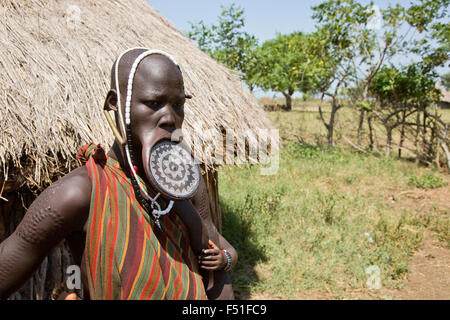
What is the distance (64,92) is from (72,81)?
13cm

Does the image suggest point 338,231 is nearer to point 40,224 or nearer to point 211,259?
point 211,259

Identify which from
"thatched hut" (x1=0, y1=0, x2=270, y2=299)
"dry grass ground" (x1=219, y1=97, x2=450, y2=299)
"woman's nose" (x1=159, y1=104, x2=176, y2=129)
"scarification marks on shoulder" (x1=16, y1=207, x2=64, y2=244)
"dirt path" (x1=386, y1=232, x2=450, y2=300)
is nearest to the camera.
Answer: "scarification marks on shoulder" (x1=16, y1=207, x2=64, y2=244)

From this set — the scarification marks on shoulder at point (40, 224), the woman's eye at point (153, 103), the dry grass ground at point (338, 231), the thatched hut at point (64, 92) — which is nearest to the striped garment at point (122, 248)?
the scarification marks on shoulder at point (40, 224)

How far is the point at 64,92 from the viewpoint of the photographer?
243 cm

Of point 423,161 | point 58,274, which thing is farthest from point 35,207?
point 423,161

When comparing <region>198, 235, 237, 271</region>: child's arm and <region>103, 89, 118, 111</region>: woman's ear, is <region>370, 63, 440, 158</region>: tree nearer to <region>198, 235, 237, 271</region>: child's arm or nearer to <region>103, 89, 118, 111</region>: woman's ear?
<region>198, 235, 237, 271</region>: child's arm

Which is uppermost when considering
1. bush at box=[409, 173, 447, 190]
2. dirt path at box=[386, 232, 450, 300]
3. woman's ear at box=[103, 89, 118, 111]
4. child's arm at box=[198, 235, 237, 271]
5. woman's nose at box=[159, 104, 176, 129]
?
woman's ear at box=[103, 89, 118, 111]

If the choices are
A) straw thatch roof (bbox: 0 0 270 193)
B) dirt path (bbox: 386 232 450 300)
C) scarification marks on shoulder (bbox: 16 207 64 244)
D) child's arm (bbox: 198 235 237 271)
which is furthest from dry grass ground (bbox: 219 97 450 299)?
scarification marks on shoulder (bbox: 16 207 64 244)

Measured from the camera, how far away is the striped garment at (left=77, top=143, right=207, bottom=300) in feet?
3.23

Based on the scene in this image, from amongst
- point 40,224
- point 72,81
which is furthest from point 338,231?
point 40,224

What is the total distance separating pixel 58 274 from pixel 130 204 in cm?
220

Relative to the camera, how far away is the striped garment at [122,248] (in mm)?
984

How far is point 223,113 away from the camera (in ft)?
10.3
